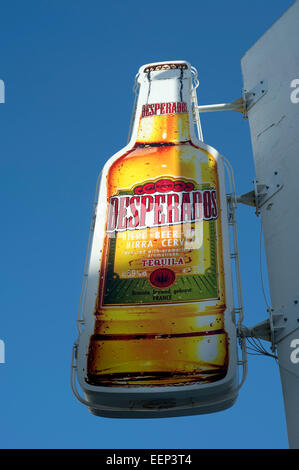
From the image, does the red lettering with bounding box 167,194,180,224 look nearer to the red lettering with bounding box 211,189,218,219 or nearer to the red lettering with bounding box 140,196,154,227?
the red lettering with bounding box 140,196,154,227

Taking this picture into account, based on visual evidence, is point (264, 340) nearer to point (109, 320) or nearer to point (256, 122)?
point (109, 320)

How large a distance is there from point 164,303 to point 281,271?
6.57 ft

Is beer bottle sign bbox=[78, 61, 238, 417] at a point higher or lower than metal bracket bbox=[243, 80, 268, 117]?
lower

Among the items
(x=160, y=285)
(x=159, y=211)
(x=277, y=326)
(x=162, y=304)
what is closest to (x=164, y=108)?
(x=159, y=211)

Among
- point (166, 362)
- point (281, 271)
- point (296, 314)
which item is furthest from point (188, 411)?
point (281, 271)

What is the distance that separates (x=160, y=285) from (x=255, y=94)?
509 centimetres

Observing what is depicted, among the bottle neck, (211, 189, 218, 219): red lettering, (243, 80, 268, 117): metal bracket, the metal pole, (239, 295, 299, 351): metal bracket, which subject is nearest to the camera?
the metal pole

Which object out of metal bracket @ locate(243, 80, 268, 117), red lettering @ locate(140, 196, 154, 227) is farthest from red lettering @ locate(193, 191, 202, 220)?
metal bracket @ locate(243, 80, 268, 117)

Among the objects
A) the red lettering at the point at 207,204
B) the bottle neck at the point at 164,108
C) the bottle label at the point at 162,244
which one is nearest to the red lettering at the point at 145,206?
the bottle label at the point at 162,244

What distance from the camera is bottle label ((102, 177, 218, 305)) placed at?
7184 millimetres

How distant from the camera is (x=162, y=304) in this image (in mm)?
7062

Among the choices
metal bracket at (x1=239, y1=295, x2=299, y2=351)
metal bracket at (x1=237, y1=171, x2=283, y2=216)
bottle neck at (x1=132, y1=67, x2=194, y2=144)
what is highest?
bottle neck at (x1=132, y1=67, x2=194, y2=144)

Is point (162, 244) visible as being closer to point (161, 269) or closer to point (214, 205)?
point (161, 269)

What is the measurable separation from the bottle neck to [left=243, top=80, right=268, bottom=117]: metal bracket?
47.1 inches
